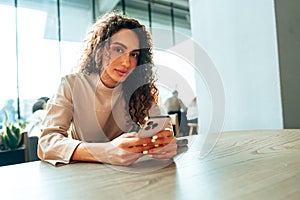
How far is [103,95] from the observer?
71cm

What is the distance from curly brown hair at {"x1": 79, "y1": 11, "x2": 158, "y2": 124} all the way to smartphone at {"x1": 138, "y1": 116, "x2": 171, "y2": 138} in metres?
0.20

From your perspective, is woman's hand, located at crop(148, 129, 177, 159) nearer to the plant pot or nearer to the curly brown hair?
the curly brown hair

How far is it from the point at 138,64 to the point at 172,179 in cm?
39

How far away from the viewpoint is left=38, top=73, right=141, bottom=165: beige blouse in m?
0.59

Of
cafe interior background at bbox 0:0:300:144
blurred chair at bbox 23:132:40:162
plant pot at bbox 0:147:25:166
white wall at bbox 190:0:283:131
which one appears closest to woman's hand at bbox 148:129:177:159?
cafe interior background at bbox 0:0:300:144

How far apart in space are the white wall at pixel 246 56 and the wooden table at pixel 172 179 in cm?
58

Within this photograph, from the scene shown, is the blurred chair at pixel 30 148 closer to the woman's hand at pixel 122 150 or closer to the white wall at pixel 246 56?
the woman's hand at pixel 122 150

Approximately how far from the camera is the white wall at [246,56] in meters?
1.06

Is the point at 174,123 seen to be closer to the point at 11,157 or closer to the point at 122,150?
the point at 122,150

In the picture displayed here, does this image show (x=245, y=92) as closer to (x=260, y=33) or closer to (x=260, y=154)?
(x=260, y=33)

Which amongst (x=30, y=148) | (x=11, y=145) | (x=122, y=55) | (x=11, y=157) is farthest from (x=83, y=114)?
(x=11, y=145)

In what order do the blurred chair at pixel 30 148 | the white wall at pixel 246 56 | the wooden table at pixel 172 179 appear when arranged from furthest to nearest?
the blurred chair at pixel 30 148
the white wall at pixel 246 56
the wooden table at pixel 172 179

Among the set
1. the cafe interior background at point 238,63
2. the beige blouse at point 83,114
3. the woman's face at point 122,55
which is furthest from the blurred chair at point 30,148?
the woman's face at point 122,55

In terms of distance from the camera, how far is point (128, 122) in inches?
28.5
